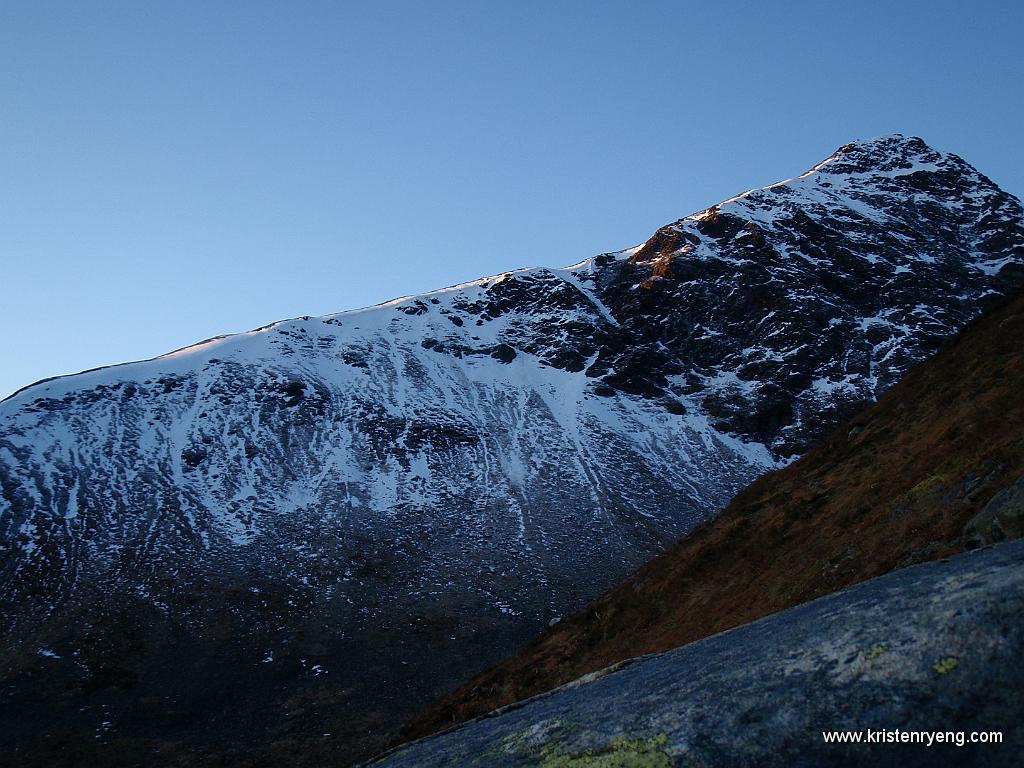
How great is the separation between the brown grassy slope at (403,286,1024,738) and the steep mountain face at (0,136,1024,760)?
22.0 m

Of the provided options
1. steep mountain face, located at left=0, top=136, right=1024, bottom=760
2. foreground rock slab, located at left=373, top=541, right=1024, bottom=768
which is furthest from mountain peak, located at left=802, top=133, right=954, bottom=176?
foreground rock slab, located at left=373, top=541, right=1024, bottom=768

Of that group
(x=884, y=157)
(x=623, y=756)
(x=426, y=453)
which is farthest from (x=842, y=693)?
(x=884, y=157)

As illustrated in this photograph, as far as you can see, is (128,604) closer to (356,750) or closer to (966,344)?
(356,750)

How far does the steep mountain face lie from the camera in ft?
172

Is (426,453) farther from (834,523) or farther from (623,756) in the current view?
(623,756)

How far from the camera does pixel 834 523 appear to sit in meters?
20.5

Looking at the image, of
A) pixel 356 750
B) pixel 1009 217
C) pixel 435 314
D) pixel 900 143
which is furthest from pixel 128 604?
pixel 900 143

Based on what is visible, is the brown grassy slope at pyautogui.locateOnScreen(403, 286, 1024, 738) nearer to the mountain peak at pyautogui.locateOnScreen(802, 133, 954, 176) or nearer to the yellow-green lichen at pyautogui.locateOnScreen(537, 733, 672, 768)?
the yellow-green lichen at pyautogui.locateOnScreen(537, 733, 672, 768)

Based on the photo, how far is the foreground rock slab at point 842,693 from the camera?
454 centimetres

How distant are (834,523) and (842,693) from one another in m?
17.1

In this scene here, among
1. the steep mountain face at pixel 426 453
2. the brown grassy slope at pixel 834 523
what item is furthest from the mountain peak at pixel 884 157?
the brown grassy slope at pixel 834 523

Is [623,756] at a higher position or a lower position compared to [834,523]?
higher

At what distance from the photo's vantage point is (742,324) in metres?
130

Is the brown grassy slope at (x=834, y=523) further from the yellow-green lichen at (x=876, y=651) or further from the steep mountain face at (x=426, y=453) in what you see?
the steep mountain face at (x=426, y=453)
